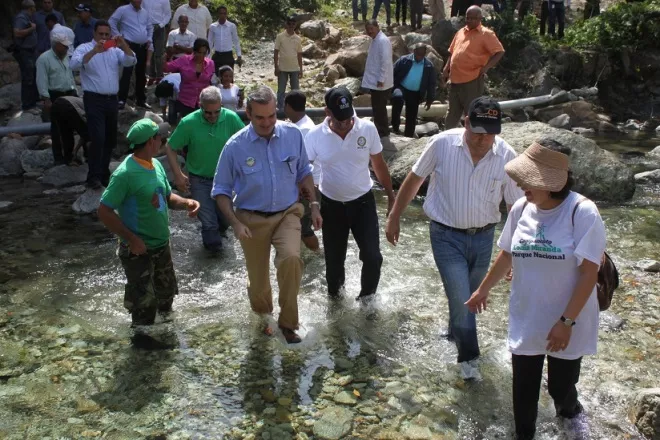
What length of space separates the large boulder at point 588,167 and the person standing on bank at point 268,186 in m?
5.71

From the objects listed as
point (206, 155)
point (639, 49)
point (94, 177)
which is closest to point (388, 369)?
point (206, 155)

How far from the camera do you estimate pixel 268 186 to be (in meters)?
5.45

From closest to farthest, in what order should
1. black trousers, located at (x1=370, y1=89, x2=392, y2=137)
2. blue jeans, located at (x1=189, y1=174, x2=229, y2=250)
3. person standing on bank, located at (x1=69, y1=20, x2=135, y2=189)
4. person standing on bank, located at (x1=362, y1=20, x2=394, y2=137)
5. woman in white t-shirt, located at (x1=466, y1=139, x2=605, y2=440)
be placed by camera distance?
Result: 1. woman in white t-shirt, located at (x1=466, y1=139, x2=605, y2=440)
2. blue jeans, located at (x1=189, y1=174, x2=229, y2=250)
3. person standing on bank, located at (x1=69, y1=20, x2=135, y2=189)
4. person standing on bank, located at (x1=362, y1=20, x2=394, y2=137)
5. black trousers, located at (x1=370, y1=89, x2=392, y2=137)

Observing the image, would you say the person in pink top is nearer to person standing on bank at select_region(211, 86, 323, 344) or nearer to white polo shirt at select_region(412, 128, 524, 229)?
person standing on bank at select_region(211, 86, 323, 344)

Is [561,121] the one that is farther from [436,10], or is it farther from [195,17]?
[195,17]

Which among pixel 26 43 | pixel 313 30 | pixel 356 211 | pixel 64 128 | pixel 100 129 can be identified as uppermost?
pixel 313 30

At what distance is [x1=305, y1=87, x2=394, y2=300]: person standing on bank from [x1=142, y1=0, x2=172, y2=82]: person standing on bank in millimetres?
9329

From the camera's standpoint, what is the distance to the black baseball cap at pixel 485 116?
4750 millimetres

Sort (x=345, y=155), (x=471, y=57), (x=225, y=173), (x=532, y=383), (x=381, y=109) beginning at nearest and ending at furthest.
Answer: (x=532, y=383), (x=225, y=173), (x=345, y=155), (x=471, y=57), (x=381, y=109)

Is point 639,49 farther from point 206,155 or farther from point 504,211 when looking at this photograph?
point 206,155

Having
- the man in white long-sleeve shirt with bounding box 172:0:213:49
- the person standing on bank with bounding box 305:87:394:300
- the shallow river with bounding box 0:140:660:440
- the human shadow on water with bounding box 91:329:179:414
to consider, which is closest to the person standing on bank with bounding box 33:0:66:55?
the man in white long-sleeve shirt with bounding box 172:0:213:49

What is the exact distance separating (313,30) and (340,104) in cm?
1563

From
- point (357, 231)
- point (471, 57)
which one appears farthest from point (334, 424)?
point (471, 57)

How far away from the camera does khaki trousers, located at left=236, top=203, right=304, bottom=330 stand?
214 inches
